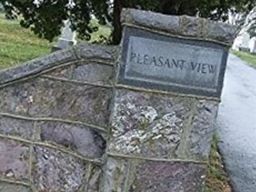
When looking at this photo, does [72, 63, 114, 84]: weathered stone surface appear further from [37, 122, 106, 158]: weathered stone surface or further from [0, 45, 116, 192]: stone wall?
[37, 122, 106, 158]: weathered stone surface

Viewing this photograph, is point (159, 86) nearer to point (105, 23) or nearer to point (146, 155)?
point (146, 155)

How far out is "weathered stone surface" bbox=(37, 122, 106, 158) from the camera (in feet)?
12.7

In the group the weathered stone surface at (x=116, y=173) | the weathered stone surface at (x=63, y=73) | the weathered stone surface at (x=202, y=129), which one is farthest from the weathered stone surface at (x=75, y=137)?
the weathered stone surface at (x=202, y=129)

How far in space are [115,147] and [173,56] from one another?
64cm

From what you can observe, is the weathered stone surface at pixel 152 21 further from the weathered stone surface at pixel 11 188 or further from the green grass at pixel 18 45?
the green grass at pixel 18 45

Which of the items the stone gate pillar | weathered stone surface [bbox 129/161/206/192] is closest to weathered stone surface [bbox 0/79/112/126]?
the stone gate pillar

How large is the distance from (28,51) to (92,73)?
7.75 metres

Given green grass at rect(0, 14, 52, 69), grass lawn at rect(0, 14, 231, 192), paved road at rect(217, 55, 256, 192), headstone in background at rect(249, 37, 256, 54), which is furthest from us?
headstone in background at rect(249, 37, 256, 54)

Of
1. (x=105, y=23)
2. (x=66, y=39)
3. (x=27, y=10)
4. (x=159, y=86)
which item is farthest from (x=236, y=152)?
(x=66, y=39)

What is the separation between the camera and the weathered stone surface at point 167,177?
3.71 metres

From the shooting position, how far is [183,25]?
141 inches

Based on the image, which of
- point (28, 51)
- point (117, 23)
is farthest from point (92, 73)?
point (28, 51)

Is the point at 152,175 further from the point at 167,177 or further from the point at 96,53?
the point at 96,53

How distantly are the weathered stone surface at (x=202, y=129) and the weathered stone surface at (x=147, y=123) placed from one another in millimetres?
62
